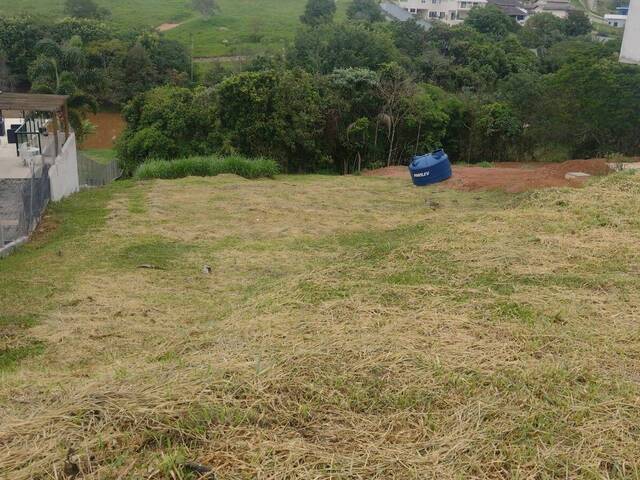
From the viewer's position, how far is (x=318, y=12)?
2154 inches

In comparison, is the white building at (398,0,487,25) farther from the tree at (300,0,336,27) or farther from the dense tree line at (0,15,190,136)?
the dense tree line at (0,15,190,136)

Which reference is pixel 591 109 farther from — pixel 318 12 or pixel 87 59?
pixel 318 12

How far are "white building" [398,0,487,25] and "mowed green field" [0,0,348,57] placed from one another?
7362mm

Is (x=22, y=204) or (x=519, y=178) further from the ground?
(x=22, y=204)

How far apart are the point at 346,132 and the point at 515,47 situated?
17.8 metres

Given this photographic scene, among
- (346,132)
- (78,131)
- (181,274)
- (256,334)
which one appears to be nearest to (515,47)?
(346,132)

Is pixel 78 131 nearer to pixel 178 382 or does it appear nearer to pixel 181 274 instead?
pixel 181 274

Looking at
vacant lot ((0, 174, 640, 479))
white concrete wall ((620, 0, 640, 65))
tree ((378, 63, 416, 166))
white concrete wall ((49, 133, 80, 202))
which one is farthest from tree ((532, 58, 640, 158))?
white concrete wall ((49, 133, 80, 202))

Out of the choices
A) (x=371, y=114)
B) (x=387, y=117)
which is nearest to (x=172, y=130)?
(x=371, y=114)

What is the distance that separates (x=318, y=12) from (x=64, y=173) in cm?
4466

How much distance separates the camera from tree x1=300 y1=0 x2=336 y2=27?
52.2 m

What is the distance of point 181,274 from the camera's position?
8289 mm

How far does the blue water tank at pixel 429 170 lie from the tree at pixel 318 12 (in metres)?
38.0

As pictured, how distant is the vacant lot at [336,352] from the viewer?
3264 millimetres
